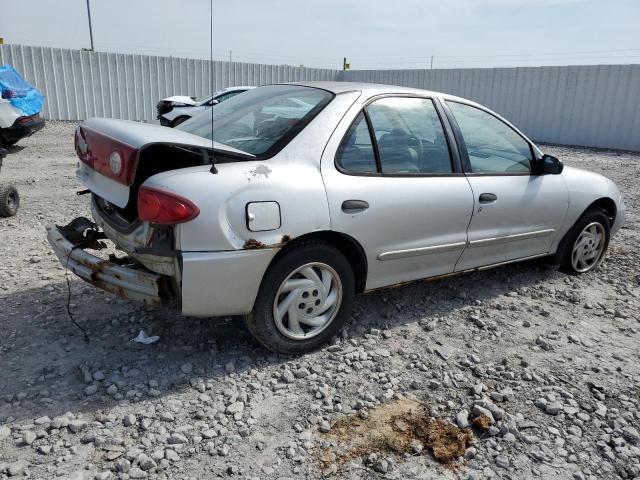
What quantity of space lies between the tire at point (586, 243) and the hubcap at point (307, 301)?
99.5 inches

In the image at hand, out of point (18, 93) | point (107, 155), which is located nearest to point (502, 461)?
point (107, 155)

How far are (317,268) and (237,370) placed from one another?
0.76 meters

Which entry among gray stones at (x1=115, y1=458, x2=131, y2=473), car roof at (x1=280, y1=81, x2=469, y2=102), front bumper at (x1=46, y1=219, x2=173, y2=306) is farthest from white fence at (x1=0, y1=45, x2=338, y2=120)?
gray stones at (x1=115, y1=458, x2=131, y2=473)

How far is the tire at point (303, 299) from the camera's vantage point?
299 centimetres

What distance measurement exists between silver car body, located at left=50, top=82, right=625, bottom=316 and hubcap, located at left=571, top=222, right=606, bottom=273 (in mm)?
726

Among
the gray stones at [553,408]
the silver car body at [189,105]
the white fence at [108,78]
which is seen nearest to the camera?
the gray stones at [553,408]

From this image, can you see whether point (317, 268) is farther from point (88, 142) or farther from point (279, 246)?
point (88, 142)

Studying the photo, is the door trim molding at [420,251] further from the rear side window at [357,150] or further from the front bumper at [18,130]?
the front bumper at [18,130]

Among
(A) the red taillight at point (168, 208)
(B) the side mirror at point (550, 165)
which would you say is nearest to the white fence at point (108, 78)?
(B) the side mirror at point (550, 165)

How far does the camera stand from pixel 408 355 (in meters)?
3.38

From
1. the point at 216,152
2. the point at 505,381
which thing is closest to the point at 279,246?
the point at 216,152

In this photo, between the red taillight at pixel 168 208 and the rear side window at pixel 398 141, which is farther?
the rear side window at pixel 398 141

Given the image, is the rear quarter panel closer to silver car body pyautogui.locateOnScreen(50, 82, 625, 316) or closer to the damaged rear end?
silver car body pyautogui.locateOnScreen(50, 82, 625, 316)

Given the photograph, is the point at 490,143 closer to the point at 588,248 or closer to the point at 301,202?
the point at 588,248
